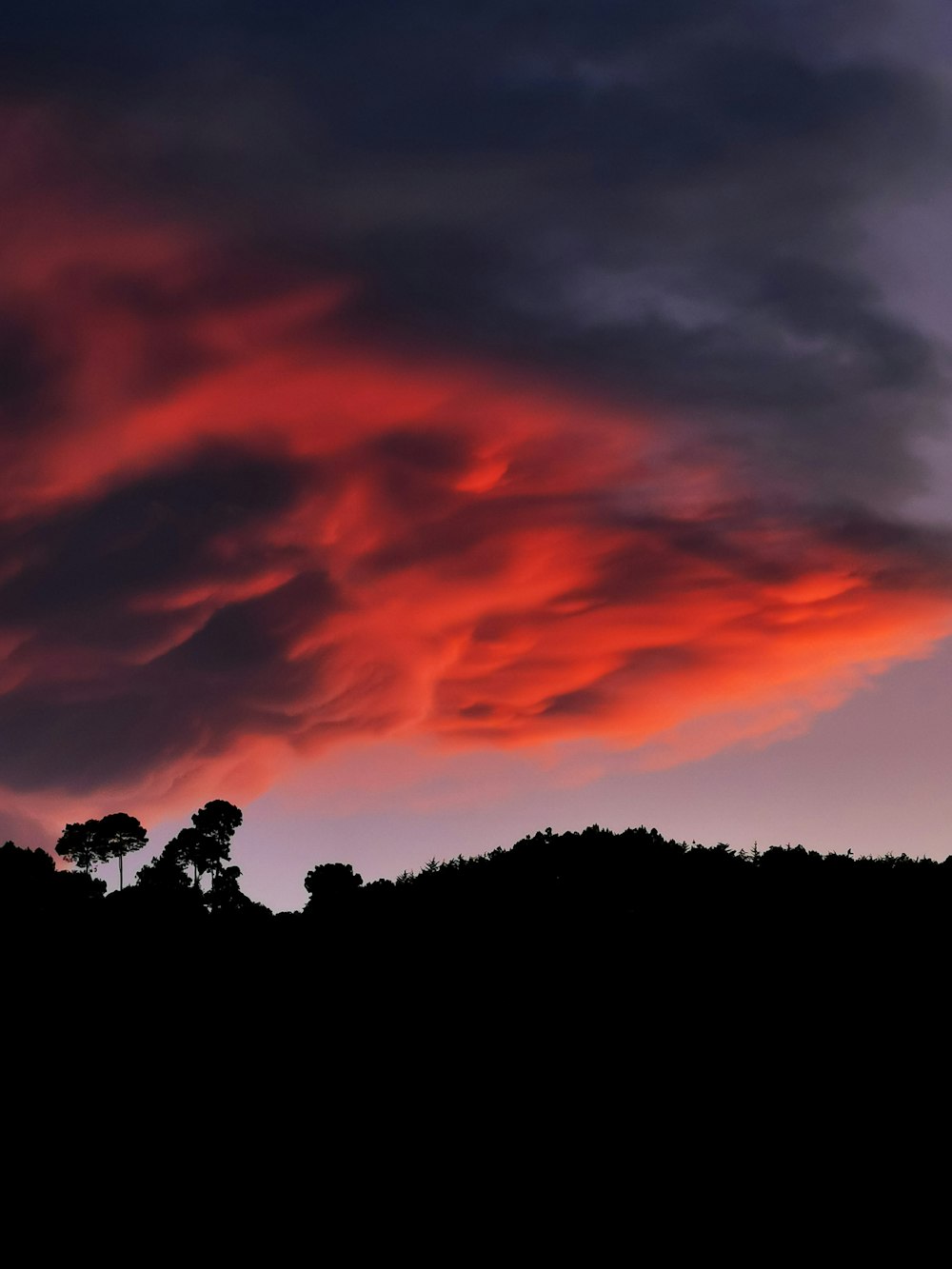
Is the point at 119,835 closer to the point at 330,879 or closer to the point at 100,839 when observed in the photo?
the point at 100,839

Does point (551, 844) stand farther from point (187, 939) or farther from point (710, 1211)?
point (710, 1211)

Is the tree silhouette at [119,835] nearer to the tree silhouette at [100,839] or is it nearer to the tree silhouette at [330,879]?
the tree silhouette at [100,839]

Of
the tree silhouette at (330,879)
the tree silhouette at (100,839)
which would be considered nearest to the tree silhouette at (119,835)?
the tree silhouette at (100,839)

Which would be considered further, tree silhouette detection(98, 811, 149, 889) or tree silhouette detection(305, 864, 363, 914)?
tree silhouette detection(98, 811, 149, 889)

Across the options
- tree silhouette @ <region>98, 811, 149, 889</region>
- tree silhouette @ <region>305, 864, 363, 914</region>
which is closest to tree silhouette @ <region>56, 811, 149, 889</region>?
tree silhouette @ <region>98, 811, 149, 889</region>

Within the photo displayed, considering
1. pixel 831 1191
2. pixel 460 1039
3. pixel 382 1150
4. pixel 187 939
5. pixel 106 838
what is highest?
pixel 106 838

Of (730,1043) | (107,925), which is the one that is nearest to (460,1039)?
(730,1043)

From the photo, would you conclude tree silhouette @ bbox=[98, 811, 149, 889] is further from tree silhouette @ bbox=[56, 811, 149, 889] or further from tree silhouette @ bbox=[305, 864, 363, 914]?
tree silhouette @ bbox=[305, 864, 363, 914]

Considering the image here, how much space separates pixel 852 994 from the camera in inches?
1212

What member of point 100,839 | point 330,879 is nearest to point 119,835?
point 100,839

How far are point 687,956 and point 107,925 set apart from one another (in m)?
21.7

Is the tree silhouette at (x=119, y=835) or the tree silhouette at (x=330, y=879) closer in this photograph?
the tree silhouette at (x=330, y=879)

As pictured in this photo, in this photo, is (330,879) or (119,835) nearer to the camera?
(330,879)

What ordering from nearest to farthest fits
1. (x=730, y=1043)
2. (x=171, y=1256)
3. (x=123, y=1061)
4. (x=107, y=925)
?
(x=171, y=1256) → (x=730, y=1043) → (x=123, y=1061) → (x=107, y=925)
